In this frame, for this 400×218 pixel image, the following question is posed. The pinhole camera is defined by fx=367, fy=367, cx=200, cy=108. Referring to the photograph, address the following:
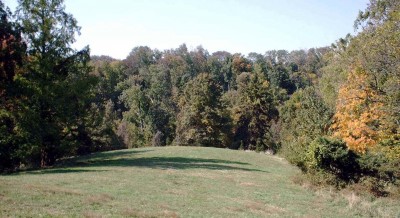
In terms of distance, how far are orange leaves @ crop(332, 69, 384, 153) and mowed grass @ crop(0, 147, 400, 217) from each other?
14.2 feet

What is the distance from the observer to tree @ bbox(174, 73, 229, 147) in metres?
65.0

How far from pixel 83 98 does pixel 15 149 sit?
21.7ft

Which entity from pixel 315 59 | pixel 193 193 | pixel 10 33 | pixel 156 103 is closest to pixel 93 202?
→ pixel 193 193

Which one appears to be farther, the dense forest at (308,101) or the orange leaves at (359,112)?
the orange leaves at (359,112)

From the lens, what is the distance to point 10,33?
1064 inches

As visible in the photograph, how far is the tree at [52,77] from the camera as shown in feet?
90.8

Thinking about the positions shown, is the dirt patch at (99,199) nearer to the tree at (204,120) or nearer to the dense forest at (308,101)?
the dense forest at (308,101)

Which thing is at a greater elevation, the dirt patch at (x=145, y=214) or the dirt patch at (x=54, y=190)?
the dirt patch at (x=54, y=190)

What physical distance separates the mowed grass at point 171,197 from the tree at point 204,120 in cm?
3865

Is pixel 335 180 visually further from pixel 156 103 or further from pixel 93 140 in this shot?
pixel 156 103

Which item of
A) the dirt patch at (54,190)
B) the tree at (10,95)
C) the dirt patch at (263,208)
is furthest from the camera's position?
the tree at (10,95)

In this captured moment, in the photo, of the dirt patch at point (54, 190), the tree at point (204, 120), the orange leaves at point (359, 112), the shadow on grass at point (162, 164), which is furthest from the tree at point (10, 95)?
the tree at point (204, 120)

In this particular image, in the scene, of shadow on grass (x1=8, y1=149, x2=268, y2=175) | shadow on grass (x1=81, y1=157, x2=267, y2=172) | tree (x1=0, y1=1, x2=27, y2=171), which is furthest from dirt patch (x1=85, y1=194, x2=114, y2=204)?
tree (x1=0, y1=1, x2=27, y2=171)

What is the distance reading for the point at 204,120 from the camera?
65.1m
